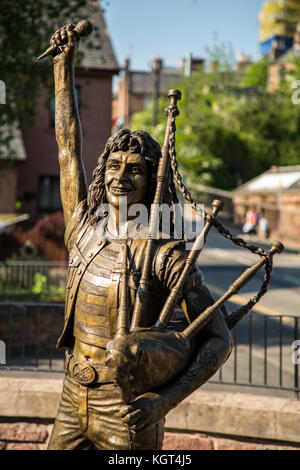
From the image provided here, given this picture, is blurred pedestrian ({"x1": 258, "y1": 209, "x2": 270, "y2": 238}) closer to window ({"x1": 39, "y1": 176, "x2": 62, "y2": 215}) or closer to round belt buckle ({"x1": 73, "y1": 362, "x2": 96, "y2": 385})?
window ({"x1": 39, "y1": 176, "x2": 62, "y2": 215})

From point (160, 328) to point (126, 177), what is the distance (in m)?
0.86

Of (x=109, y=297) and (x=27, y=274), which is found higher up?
(x=109, y=297)

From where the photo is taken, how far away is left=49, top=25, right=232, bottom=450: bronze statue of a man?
2.51 meters

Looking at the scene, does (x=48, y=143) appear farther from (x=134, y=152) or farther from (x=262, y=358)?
(x=134, y=152)

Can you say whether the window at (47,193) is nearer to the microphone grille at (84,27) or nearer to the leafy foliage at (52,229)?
the leafy foliage at (52,229)

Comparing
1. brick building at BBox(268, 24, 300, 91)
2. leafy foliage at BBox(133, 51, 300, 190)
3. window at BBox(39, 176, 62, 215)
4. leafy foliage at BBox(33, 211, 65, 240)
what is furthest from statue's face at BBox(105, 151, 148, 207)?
brick building at BBox(268, 24, 300, 91)

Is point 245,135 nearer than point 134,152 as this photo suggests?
No

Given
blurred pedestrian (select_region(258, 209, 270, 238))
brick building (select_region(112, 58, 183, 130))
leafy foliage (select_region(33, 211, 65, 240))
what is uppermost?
brick building (select_region(112, 58, 183, 130))

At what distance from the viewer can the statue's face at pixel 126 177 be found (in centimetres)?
272

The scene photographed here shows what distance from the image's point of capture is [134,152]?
108 inches

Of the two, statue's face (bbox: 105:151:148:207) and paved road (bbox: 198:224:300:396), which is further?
paved road (bbox: 198:224:300:396)

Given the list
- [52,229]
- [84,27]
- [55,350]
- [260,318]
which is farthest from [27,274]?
[84,27]

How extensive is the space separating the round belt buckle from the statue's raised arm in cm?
88

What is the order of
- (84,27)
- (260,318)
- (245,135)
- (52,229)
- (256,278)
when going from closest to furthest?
1. (84,27)
2. (260,318)
3. (52,229)
4. (256,278)
5. (245,135)
